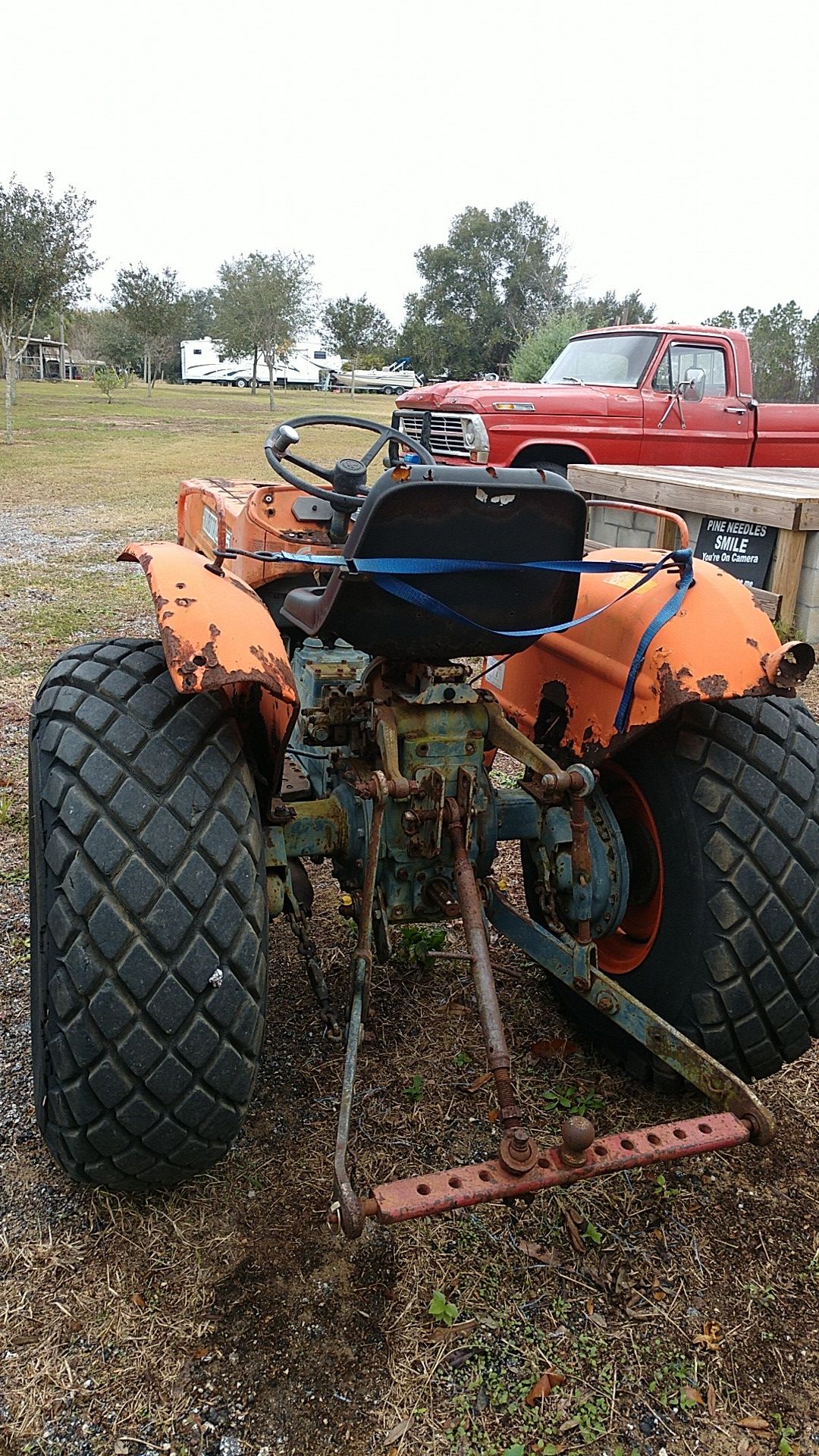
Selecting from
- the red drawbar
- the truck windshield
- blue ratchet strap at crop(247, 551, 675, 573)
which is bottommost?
the red drawbar

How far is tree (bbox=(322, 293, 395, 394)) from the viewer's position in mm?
59594

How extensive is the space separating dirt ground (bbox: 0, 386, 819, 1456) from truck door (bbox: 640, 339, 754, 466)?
783 centimetres

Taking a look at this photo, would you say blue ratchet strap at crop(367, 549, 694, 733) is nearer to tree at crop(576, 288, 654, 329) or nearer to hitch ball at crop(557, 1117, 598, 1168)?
hitch ball at crop(557, 1117, 598, 1168)

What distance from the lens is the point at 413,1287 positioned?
85.8 inches

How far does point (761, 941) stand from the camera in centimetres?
240

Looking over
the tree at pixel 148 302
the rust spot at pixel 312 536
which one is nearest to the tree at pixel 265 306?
the tree at pixel 148 302

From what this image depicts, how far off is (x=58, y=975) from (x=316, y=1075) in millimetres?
992

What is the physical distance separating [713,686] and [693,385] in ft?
26.5

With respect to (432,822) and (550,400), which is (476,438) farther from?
(432,822)

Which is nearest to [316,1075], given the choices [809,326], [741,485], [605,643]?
[605,643]

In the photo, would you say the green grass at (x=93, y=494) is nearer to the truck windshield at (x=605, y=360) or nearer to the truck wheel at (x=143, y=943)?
the truck wheel at (x=143, y=943)

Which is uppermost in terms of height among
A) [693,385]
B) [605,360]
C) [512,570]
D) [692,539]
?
[605,360]

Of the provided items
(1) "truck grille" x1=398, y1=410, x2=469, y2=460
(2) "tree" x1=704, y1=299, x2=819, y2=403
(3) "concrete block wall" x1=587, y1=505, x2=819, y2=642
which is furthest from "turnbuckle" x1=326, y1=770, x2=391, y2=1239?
(2) "tree" x1=704, y1=299, x2=819, y2=403

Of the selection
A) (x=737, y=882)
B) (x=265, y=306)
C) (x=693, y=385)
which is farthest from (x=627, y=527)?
(x=265, y=306)
